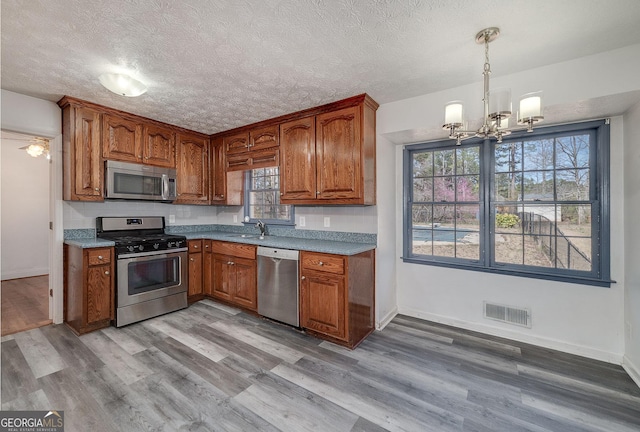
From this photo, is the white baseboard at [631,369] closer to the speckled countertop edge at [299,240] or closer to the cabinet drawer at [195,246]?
the speckled countertop edge at [299,240]

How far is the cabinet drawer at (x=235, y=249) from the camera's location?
3.34m

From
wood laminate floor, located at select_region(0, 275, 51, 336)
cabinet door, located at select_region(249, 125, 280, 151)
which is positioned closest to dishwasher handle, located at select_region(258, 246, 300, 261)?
cabinet door, located at select_region(249, 125, 280, 151)

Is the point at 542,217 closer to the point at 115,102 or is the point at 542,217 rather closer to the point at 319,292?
the point at 319,292

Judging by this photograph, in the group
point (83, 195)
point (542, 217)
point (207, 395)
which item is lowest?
point (207, 395)

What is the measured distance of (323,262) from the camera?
9.03 feet

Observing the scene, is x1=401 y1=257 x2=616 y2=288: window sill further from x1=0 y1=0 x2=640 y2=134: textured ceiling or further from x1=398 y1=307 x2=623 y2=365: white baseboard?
x1=0 y1=0 x2=640 y2=134: textured ceiling

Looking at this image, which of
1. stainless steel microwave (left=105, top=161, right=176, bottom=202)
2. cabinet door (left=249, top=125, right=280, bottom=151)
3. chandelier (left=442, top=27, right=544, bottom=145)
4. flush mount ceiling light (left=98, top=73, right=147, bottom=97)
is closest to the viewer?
chandelier (left=442, top=27, right=544, bottom=145)

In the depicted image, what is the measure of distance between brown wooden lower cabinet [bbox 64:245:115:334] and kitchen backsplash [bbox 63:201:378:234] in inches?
16.0

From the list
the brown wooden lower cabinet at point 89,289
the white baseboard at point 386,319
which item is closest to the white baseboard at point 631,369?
the white baseboard at point 386,319

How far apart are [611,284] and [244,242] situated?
11.8 ft

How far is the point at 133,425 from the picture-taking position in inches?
66.6

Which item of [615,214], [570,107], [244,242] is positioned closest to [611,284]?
[615,214]

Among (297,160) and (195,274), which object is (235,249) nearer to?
(195,274)

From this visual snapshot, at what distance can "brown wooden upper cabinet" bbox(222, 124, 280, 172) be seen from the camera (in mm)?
3496
